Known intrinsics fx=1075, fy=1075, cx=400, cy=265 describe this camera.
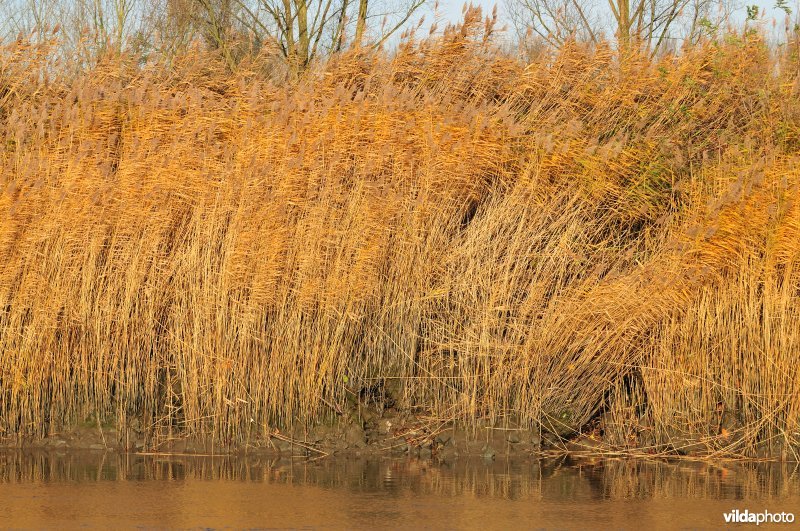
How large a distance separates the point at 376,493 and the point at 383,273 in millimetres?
1996

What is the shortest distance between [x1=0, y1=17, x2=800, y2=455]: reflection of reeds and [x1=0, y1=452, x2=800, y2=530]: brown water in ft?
1.54

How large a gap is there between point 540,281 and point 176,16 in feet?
50.1

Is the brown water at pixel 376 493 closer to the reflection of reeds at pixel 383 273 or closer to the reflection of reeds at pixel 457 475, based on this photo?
the reflection of reeds at pixel 457 475

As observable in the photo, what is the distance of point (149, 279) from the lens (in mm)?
7109

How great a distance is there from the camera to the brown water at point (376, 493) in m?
5.02

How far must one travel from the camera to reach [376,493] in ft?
18.5

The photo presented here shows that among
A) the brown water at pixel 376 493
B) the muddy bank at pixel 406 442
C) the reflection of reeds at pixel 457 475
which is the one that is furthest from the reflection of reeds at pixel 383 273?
the brown water at pixel 376 493

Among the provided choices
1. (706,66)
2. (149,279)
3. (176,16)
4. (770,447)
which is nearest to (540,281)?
(770,447)

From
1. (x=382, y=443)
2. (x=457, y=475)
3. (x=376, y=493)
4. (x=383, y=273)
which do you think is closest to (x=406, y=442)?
(x=382, y=443)

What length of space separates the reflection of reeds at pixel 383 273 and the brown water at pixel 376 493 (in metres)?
0.47

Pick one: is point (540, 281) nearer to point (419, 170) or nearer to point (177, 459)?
point (419, 170)

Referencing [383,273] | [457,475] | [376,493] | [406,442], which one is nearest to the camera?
[376,493]

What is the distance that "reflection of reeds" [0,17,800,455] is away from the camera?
271 inches

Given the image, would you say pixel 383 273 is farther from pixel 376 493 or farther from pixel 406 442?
pixel 376 493
